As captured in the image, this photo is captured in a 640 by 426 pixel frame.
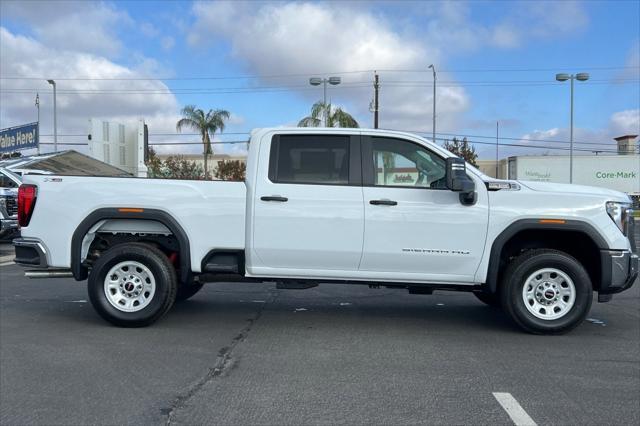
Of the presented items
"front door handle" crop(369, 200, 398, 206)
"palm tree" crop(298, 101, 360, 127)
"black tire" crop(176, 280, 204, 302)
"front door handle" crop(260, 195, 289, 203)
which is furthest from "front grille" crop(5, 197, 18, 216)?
"palm tree" crop(298, 101, 360, 127)

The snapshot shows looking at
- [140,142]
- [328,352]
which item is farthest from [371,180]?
[140,142]

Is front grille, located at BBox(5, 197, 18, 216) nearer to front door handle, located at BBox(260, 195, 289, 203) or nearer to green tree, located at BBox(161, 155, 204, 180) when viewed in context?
green tree, located at BBox(161, 155, 204, 180)

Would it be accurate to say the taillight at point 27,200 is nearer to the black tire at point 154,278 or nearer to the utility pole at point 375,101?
the black tire at point 154,278

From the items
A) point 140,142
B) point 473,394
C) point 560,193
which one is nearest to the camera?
point 473,394

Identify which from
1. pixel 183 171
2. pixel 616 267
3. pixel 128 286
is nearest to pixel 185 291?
pixel 128 286

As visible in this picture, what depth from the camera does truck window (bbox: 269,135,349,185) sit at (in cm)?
592

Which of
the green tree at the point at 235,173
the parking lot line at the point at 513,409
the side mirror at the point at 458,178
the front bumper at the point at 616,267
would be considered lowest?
the parking lot line at the point at 513,409

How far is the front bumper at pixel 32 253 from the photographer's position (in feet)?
19.8

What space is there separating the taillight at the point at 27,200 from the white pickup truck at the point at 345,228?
0.01 meters

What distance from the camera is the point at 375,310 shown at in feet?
23.5

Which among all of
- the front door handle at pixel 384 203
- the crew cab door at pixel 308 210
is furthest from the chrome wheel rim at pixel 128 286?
the front door handle at pixel 384 203

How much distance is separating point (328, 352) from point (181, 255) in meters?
1.92

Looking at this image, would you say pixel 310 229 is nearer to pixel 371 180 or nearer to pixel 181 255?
pixel 371 180

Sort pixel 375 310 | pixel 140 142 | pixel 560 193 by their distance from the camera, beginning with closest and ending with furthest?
1. pixel 560 193
2. pixel 375 310
3. pixel 140 142
